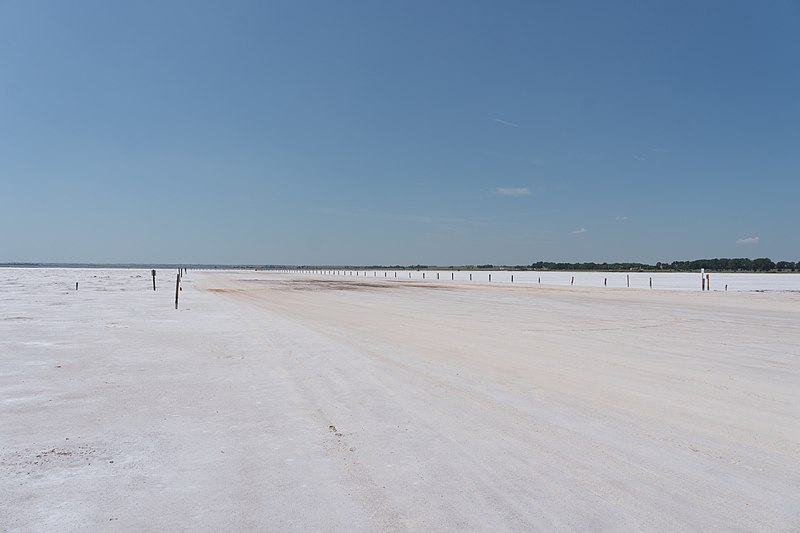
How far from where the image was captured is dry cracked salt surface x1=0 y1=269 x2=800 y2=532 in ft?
12.3

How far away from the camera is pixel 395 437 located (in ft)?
17.7

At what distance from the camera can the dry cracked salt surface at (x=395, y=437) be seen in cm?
375

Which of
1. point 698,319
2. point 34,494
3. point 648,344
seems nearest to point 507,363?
point 648,344

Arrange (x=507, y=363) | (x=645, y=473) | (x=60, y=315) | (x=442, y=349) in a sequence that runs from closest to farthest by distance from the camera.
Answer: (x=645, y=473)
(x=507, y=363)
(x=442, y=349)
(x=60, y=315)

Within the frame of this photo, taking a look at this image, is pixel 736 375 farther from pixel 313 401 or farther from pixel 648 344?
pixel 313 401

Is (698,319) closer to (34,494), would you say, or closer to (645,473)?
(645,473)

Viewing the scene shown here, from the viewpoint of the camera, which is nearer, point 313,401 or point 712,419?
point 712,419

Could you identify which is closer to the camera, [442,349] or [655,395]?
[655,395]

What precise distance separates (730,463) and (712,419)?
1572 mm

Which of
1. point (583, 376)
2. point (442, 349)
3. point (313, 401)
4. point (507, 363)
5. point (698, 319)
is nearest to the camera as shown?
point (313, 401)

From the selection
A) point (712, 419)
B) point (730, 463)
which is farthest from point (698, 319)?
point (730, 463)

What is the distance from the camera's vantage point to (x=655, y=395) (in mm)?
7285

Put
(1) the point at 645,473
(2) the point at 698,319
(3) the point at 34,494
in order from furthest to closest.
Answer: (2) the point at 698,319, (1) the point at 645,473, (3) the point at 34,494

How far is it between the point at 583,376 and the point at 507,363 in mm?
1528
